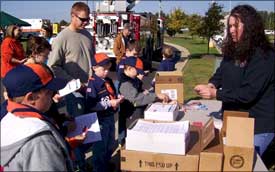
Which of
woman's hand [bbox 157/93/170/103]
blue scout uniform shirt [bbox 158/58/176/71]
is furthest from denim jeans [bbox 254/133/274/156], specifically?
blue scout uniform shirt [bbox 158/58/176/71]

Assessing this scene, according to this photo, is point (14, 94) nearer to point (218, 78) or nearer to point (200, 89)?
point (200, 89)

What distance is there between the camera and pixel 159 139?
100 inches

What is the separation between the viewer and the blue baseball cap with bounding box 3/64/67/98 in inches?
85.8

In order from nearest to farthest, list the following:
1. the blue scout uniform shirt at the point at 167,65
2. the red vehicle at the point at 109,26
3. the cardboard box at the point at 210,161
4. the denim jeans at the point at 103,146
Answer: the cardboard box at the point at 210,161 < the denim jeans at the point at 103,146 < the blue scout uniform shirt at the point at 167,65 < the red vehicle at the point at 109,26

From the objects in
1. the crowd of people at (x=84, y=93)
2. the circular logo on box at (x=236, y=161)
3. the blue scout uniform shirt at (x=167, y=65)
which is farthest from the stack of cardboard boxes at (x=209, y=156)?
the blue scout uniform shirt at (x=167, y=65)

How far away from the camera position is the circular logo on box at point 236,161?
8.28ft

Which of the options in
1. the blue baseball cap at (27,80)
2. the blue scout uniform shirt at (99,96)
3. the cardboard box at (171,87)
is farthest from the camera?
the cardboard box at (171,87)

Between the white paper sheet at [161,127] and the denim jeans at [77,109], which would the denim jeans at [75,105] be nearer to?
the denim jeans at [77,109]

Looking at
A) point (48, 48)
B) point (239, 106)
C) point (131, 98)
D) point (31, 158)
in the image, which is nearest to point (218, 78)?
point (239, 106)

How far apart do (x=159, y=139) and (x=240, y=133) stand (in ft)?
1.69

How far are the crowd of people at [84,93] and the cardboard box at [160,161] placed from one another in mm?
360

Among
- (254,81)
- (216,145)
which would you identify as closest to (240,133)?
(216,145)

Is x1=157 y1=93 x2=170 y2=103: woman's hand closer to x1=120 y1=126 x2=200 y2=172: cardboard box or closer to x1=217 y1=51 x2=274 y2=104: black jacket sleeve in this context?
x1=217 y1=51 x2=274 y2=104: black jacket sleeve

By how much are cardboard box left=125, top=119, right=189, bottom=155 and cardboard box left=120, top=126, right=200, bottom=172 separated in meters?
0.03
